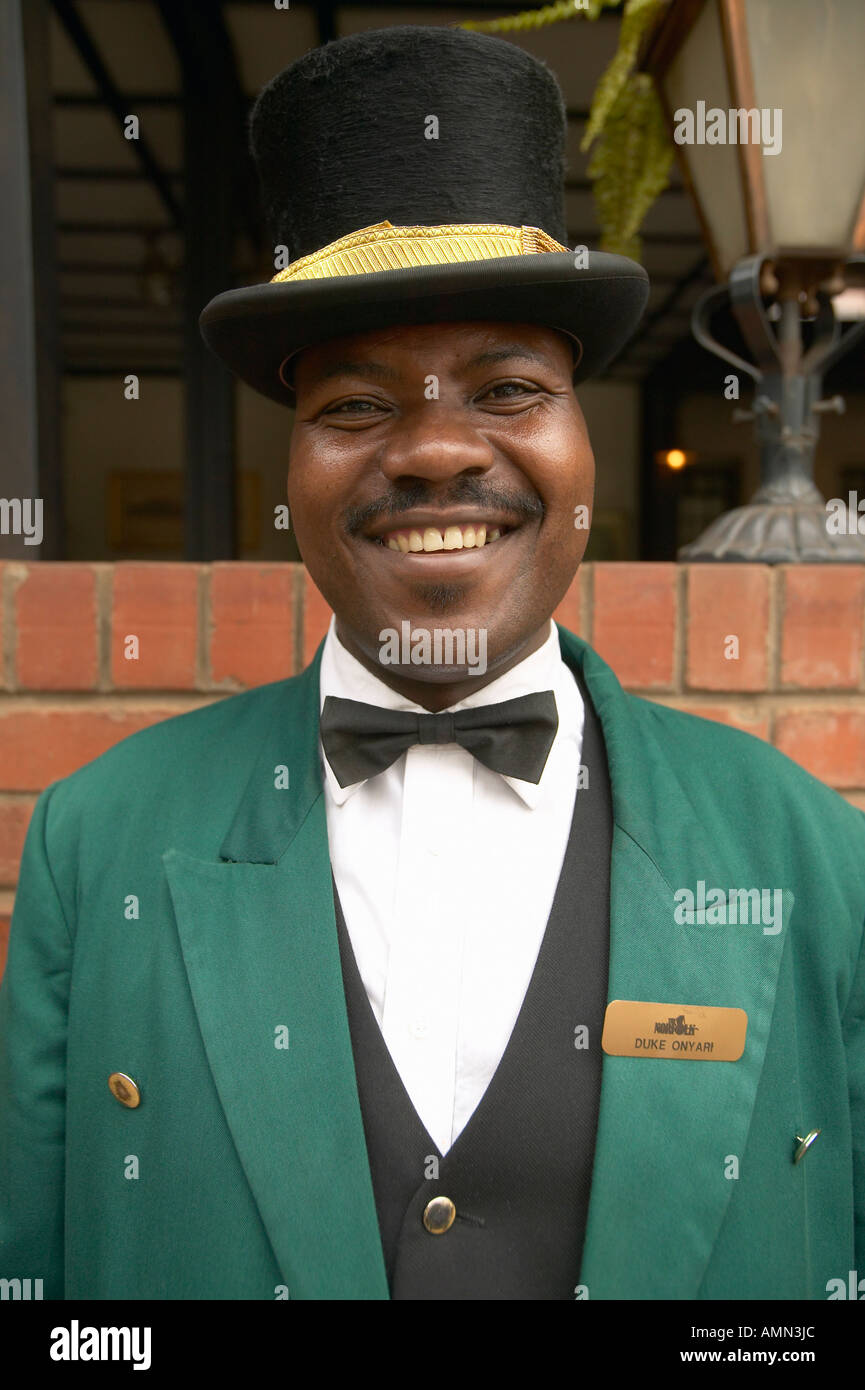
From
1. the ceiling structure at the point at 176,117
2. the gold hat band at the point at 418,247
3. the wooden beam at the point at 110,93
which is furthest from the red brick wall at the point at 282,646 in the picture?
the wooden beam at the point at 110,93

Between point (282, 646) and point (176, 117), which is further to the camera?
point (176, 117)

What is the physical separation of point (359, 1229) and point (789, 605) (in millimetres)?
950

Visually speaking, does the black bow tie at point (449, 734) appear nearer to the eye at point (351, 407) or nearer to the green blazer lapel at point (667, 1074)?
the green blazer lapel at point (667, 1074)

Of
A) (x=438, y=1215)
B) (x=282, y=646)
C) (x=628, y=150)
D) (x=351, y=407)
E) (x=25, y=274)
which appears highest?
(x=628, y=150)

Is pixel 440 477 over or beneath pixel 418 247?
beneath

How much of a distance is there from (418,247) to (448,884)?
625 millimetres

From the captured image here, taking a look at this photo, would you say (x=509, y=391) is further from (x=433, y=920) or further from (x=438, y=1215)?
(x=438, y=1215)

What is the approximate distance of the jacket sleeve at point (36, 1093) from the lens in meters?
1.04

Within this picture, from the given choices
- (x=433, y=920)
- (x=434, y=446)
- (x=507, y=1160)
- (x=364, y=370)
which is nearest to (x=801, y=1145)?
(x=507, y=1160)

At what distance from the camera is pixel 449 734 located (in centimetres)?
108

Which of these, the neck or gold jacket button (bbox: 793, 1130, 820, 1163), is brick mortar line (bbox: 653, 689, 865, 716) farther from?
gold jacket button (bbox: 793, 1130, 820, 1163)

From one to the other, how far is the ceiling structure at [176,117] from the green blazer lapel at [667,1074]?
1904mm

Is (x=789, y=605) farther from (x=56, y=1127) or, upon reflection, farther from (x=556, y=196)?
(x=56, y=1127)

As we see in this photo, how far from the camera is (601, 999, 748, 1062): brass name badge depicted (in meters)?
0.96
